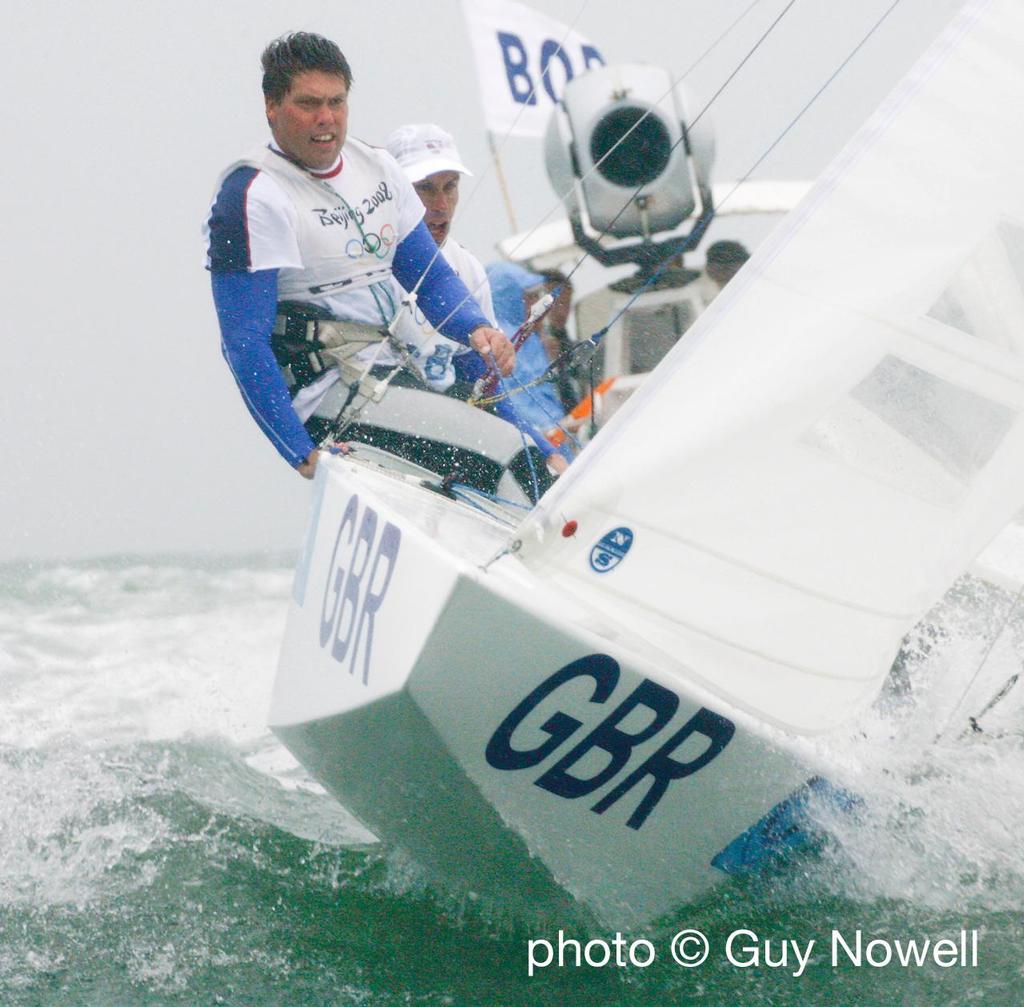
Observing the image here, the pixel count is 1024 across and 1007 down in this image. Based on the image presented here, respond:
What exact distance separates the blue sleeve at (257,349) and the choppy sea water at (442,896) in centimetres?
67

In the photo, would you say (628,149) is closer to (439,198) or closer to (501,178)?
(501,178)

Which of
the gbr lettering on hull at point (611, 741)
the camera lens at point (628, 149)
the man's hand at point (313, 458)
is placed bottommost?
the camera lens at point (628, 149)

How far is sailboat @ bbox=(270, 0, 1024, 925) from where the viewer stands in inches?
73.7

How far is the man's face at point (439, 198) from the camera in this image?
305 centimetres

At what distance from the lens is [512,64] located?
5.44 metres

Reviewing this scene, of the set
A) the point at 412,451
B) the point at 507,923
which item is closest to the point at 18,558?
the point at 412,451

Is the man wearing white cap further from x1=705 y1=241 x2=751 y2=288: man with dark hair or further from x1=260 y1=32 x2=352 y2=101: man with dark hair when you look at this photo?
x1=705 y1=241 x2=751 y2=288: man with dark hair

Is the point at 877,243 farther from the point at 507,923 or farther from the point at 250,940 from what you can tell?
the point at 250,940

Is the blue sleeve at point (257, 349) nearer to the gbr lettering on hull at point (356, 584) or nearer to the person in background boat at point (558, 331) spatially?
the gbr lettering on hull at point (356, 584)

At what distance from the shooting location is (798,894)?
2.22m

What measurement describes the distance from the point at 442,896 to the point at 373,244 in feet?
3.35

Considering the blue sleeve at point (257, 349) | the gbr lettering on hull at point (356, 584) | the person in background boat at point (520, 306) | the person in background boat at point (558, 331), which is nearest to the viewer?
the gbr lettering on hull at point (356, 584)

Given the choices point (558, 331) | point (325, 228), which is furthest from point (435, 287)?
point (558, 331)

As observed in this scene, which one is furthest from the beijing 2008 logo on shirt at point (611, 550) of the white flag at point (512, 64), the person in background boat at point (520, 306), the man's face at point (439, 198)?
the white flag at point (512, 64)
